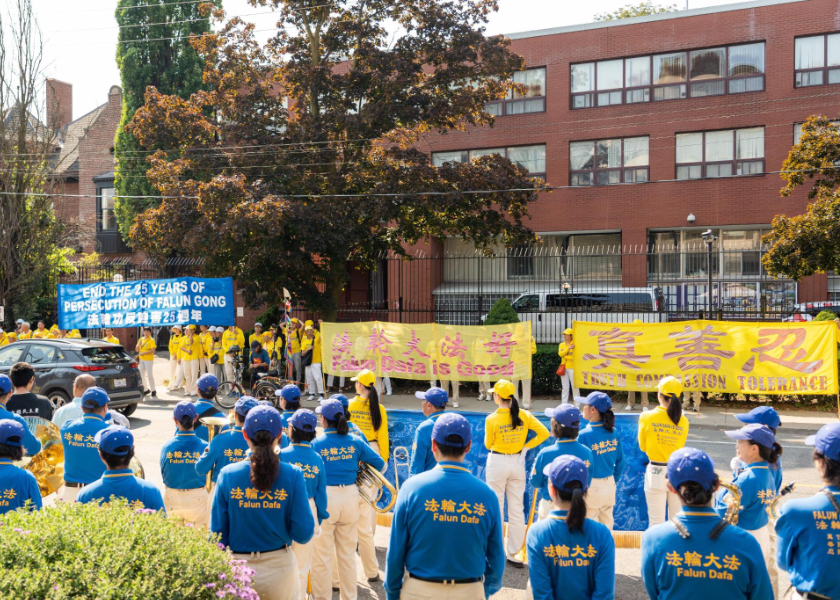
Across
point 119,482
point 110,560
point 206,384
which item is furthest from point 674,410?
point 110,560

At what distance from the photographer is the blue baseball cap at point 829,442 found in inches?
150

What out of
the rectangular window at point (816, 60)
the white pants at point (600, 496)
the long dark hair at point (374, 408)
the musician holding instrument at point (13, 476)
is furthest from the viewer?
the rectangular window at point (816, 60)

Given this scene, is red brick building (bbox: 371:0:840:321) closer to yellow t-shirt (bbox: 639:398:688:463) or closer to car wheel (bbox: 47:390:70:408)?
car wheel (bbox: 47:390:70:408)

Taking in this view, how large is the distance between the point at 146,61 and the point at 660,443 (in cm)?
3337

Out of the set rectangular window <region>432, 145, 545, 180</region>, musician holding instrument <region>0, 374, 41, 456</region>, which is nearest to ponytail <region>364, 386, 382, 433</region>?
musician holding instrument <region>0, 374, 41, 456</region>

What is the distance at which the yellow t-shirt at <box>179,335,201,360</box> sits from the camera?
18.8 m

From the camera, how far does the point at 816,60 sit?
26062mm

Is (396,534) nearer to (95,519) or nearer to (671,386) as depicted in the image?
(95,519)

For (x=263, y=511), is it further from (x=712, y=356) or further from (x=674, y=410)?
(x=712, y=356)

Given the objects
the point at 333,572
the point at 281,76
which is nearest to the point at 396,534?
the point at 333,572

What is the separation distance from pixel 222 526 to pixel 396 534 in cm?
117

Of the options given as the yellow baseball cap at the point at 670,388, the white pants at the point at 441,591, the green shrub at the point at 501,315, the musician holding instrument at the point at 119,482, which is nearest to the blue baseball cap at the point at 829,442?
the white pants at the point at 441,591

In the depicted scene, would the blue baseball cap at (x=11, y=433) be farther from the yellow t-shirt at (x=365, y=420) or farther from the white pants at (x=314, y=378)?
the white pants at (x=314, y=378)

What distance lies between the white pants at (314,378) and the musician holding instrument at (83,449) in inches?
442
